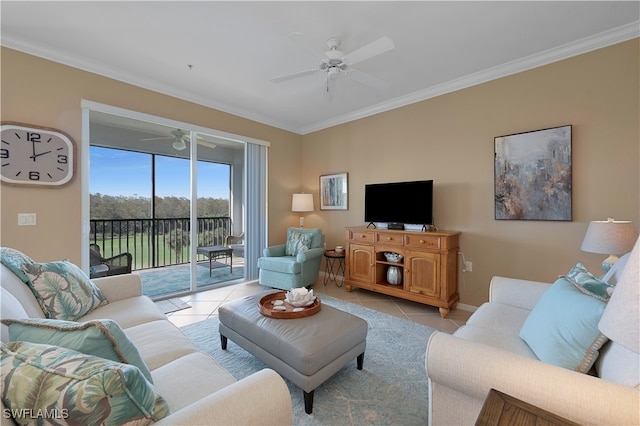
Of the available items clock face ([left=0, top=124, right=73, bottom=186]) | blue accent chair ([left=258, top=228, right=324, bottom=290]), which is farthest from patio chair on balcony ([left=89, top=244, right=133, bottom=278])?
blue accent chair ([left=258, top=228, right=324, bottom=290])

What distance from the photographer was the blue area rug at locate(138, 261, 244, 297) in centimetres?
386

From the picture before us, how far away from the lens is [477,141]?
9.96ft

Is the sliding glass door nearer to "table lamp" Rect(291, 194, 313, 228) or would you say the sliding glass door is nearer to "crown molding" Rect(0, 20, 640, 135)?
"crown molding" Rect(0, 20, 640, 135)

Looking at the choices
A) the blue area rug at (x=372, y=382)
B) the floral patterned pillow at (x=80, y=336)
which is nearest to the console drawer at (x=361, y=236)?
the blue area rug at (x=372, y=382)

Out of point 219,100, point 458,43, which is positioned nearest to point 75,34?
point 219,100

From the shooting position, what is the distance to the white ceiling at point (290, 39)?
2.01m

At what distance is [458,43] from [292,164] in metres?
3.18

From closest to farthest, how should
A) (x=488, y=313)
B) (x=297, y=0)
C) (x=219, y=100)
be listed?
(x=488, y=313) < (x=297, y=0) < (x=219, y=100)

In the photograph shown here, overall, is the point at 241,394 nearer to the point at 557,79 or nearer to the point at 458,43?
the point at 458,43

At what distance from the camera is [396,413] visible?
5.08 feet

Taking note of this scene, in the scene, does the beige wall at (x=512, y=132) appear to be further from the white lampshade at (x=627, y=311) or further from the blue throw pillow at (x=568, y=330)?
the white lampshade at (x=627, y=311)

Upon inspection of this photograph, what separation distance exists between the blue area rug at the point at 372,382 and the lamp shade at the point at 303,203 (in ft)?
7.74

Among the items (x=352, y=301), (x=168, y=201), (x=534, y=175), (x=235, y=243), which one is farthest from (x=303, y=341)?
(x=168, y=201)

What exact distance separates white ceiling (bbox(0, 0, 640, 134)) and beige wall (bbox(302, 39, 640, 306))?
0.22 m
